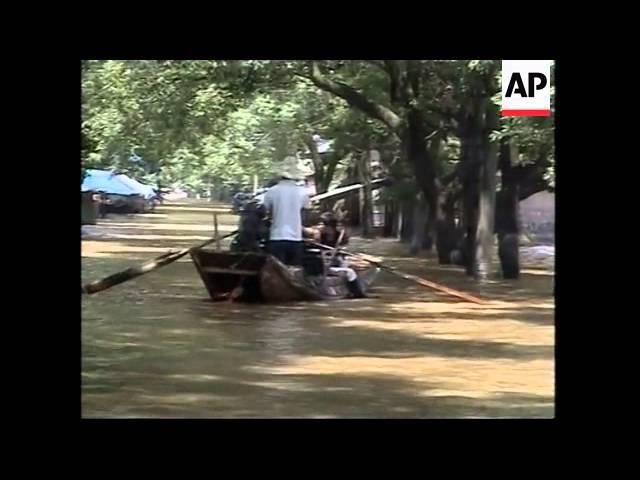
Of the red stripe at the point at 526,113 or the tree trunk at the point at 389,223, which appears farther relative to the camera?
the tree trunk at the point at 389,223

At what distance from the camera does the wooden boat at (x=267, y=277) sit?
6.02m

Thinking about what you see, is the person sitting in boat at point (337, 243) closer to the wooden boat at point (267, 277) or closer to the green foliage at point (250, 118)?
the wooden boat at point (267, 277)

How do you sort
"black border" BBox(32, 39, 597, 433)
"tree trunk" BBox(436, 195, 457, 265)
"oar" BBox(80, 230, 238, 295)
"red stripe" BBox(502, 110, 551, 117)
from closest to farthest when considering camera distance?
1. "black border" BBox(32, 39, 597, 433)
2. "red stripe" BBox(502, 110, 551, 117)
3. "oar" BBox(80, 230, 238, 295)
4. "tree trunk" BBox(436, 195, 457, 265)

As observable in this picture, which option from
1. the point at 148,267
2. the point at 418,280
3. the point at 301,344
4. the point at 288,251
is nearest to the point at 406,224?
the point at 418,280

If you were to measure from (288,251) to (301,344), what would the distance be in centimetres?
58

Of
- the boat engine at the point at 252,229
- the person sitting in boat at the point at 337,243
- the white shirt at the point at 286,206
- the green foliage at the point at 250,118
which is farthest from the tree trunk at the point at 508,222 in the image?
the boat engine at the point at 252,229

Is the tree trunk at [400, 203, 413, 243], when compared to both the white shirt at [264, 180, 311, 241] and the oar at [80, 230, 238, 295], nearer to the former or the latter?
the white shirt at [264, 180, 311, 241]

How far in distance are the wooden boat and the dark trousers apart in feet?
0.10

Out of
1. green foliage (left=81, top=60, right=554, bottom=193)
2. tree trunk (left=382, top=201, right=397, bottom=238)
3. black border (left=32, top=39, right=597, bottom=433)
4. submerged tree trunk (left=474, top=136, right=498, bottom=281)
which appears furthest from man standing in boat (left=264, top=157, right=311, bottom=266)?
submerged tree trunk (left=474, top=136, right=498, bottom=281)

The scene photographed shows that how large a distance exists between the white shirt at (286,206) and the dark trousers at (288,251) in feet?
0.13

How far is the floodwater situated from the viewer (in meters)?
5.49
